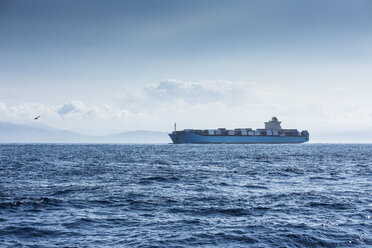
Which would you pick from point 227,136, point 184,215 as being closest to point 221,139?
point 227,136

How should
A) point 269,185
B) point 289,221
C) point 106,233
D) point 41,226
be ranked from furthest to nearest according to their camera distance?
point 269,185 < point 289,221 < point 41,226 < point 106,233

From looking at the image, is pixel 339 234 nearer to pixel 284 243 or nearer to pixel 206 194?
pixel 284 243

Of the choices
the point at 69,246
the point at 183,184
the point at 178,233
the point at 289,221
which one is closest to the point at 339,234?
the point at 289,221

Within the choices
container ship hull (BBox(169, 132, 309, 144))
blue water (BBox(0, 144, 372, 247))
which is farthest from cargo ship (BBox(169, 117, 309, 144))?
blue water (BBox(0, 144, 372, 247))

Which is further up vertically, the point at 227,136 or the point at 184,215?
the point at 227,136

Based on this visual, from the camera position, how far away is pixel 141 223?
1716 cm

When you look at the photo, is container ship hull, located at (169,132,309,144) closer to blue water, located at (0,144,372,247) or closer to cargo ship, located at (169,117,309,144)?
cargo ship, located at (169,117,309,144)

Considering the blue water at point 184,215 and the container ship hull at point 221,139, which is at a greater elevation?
the container ship hull at point 221,139

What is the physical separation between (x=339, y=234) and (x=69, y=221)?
46.2 feet

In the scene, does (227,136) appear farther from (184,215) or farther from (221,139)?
(184,215)

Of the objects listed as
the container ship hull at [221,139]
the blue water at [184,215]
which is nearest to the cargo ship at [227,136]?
the container ship hull at [221,139]

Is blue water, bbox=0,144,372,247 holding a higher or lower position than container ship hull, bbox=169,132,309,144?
lower

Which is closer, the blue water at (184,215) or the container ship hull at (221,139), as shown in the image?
the blue water at (184,215)

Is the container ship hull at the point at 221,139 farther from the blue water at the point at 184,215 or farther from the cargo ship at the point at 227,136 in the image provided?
the blue water at the point at 184,215
